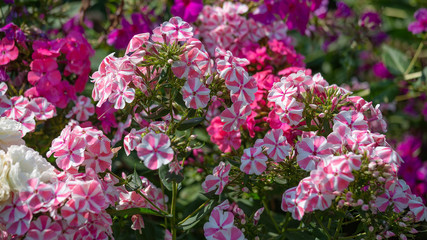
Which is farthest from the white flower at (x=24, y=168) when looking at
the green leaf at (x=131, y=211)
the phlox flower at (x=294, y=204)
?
the phlox flower at (x=294, y=204)

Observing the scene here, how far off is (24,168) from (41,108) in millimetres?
334

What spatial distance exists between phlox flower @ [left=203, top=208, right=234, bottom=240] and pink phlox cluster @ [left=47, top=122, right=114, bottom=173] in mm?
256

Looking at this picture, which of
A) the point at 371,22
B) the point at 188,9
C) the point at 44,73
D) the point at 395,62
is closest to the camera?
the point at 44,73

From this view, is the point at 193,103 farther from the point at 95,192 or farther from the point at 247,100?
→ the point at 95,192

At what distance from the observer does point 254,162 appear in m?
1.07

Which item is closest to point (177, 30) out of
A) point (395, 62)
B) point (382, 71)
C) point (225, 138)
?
point (225, 138)

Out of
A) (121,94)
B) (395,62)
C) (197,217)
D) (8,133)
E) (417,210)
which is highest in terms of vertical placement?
(121,94)

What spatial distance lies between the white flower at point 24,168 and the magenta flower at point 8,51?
42 cm

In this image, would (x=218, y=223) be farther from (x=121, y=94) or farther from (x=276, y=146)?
(x=121, y=94)

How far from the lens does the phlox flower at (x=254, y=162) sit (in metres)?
1.07

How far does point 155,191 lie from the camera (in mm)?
1253

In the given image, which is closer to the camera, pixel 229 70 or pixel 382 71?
pixel 229 70

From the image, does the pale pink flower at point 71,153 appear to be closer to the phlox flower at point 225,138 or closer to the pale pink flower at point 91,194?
the pale pink flower at point 91,194

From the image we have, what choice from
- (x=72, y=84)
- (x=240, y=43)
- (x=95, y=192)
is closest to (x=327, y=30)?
(x=240, y=43)
